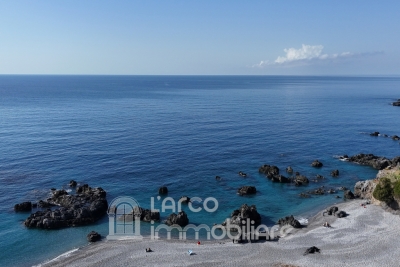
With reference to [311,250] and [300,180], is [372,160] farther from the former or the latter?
[311,250]

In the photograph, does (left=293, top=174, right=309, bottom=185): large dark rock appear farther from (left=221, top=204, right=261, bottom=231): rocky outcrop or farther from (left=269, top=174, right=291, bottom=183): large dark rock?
(left=221, top=204, right=261, bottom=231): rocky outcrop

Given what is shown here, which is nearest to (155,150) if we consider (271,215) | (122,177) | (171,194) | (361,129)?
(122,177)

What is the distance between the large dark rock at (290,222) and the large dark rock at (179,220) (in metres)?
16.8

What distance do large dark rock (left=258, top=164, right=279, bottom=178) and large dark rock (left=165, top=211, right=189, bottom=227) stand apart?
3042 cm

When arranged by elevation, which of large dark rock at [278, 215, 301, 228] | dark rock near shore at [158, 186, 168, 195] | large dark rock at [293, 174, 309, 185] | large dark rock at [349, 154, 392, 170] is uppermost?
large dark rock at [349, 154, 392, 170]

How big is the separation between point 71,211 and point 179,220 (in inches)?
785

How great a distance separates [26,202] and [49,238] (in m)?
13.5

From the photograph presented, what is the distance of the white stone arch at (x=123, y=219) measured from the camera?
57.6 m

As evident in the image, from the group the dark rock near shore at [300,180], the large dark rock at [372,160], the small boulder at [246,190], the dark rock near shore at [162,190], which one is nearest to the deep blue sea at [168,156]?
the dark rock near shore at [300,180]

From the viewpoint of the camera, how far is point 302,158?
320 feet

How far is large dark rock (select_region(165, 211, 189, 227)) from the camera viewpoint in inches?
2355

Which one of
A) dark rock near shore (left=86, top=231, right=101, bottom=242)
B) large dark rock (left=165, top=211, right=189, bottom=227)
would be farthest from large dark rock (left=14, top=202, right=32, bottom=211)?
large dark rock (left=165, top=211, right=189, bottom=227)

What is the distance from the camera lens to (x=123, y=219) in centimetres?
6225

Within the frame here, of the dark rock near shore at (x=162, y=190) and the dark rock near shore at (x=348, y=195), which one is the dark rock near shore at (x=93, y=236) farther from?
the dark rock near shore at (x=348, y=195)
